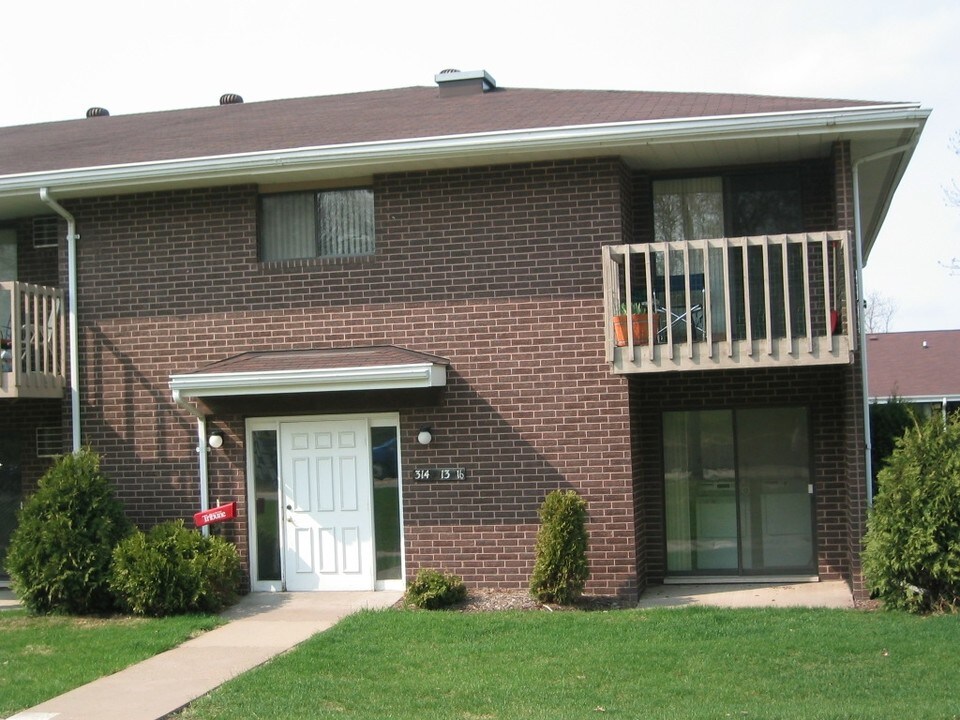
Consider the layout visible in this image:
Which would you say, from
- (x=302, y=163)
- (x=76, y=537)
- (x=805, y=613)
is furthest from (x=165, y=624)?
(x=805, y=613)

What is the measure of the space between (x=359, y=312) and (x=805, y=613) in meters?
5.72

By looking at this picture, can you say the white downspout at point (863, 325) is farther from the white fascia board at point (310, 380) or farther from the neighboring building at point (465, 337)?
the white fascia board at point (310, 380)

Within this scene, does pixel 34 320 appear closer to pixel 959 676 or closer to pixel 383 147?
pixel 383 147

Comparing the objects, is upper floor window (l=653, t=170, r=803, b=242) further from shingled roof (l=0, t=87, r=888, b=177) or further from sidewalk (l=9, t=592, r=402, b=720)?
sidewalk (l=9, t=592, r=402, b=720)

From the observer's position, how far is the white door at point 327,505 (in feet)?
42.6

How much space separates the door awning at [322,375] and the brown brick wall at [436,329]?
Result: 0.35 meters

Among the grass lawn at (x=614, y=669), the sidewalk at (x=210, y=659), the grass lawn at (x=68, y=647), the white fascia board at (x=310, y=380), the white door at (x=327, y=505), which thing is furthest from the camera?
the white door at (x=327, y=505)

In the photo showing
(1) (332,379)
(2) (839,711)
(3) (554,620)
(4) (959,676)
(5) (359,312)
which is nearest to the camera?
(2) (839,711)

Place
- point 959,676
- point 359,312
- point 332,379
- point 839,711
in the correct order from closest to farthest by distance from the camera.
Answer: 1. point 839,711
2. point 959,676
3. point 332,379
4. point 359,312

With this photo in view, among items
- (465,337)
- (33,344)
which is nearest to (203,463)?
(33,344)

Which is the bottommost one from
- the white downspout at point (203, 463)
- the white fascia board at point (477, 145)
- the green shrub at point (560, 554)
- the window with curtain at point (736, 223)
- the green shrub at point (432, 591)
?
the green shrub at point (432, 591)

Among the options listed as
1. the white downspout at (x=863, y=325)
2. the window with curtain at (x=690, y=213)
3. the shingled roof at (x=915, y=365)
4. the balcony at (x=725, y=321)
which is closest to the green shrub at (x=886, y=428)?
the white downspout at (x=863, y=325)

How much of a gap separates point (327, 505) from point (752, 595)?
481 cm

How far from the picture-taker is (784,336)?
1241cm
